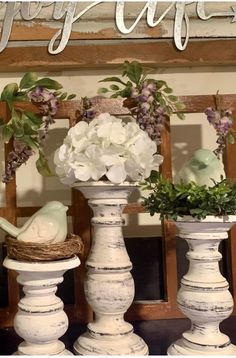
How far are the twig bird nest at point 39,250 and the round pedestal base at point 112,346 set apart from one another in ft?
0.47

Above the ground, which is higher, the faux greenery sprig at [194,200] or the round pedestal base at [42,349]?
the faux greenery sprig at [194,200]

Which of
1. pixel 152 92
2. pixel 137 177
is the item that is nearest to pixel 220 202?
pixel 137 177

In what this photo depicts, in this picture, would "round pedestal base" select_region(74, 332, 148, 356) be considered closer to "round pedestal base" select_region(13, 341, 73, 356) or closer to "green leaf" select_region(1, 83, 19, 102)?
"round pedestal base" select_region(13, 341, 73, 356)

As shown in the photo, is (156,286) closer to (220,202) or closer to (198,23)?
(220,202)

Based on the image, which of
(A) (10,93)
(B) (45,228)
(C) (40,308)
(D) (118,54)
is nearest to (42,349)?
(C) (40,308)

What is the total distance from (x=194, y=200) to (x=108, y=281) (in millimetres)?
175

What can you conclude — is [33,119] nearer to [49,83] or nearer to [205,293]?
[49,83]

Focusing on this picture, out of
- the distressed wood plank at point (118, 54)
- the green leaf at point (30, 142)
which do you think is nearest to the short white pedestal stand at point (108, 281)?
the green leaf at point (30, 142)

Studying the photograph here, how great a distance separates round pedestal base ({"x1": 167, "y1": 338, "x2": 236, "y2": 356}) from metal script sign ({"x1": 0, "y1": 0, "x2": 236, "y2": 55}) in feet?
1.86

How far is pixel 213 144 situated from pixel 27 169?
395mm

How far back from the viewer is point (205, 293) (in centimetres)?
68

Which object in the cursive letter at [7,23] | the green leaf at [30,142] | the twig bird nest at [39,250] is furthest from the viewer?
the cursive letter at [7,23]

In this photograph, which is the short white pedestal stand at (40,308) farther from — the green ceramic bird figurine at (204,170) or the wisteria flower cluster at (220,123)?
the wisteria flower cluster at (220,123)

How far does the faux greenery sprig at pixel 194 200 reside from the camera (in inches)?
26.4
